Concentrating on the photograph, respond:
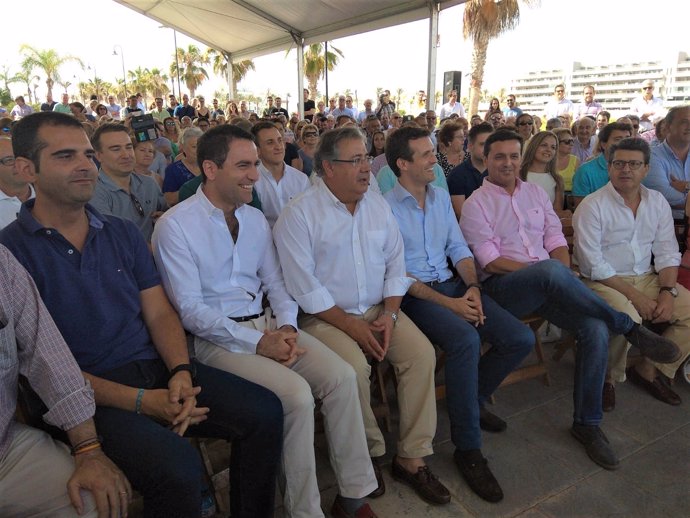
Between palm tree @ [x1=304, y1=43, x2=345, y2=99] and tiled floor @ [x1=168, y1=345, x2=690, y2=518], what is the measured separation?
23355 mm

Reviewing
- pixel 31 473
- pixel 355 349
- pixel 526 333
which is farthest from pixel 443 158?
pixel 31 473

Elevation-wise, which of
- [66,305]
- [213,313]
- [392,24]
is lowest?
[213,313]

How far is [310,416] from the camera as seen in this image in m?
2.00

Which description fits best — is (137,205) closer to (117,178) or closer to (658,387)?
(117,178)

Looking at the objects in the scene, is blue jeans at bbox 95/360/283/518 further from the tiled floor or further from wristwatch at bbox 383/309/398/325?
wristwatch at bbox 383/309/398/325

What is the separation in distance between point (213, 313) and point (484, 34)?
15611 millimetres

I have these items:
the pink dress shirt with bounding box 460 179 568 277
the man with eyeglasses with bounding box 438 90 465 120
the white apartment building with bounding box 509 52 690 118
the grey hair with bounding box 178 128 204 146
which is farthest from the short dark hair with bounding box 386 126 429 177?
the white apartment building with bounding box 509 52 690 118

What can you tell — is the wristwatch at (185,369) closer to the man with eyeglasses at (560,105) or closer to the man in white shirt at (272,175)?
the man in white shirt at (272,175)

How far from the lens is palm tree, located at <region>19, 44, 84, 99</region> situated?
38844 millimetres

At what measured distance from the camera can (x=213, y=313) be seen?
2.23 metres

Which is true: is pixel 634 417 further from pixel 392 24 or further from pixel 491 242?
pixel 392 24

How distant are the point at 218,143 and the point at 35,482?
1.61 m

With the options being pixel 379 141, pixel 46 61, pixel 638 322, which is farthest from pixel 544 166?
pixel 46 61

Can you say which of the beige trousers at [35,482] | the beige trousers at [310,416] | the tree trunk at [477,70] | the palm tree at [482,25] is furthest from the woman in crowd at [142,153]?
the tree trunk at [477,70]
